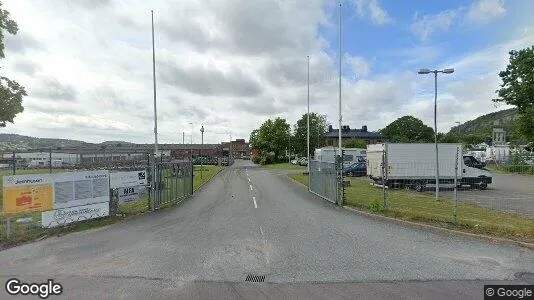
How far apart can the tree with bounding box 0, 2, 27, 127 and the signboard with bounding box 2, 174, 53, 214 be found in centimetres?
1033

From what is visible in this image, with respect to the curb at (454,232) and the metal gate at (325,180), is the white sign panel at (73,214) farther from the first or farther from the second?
the metal gate at (325,180)

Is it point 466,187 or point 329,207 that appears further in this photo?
point 466,187

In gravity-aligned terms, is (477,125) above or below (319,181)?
above

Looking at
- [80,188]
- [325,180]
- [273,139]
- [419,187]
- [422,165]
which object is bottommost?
[419,187]

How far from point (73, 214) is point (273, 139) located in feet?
233

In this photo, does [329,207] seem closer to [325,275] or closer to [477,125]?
[325,275]

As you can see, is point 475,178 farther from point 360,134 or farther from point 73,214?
point 360,134

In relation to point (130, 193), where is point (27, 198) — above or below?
above

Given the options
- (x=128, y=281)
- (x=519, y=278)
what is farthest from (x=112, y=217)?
(x=519, y=278)

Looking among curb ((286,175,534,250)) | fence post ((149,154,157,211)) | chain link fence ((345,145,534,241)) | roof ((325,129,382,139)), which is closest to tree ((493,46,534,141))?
chain link fence ((345,145,534,241))

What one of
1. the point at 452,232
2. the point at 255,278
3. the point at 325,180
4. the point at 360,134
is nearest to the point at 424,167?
the point at 325,180

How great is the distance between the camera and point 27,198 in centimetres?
1020

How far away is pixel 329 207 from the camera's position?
15258mm

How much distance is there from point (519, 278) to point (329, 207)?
917 cm
